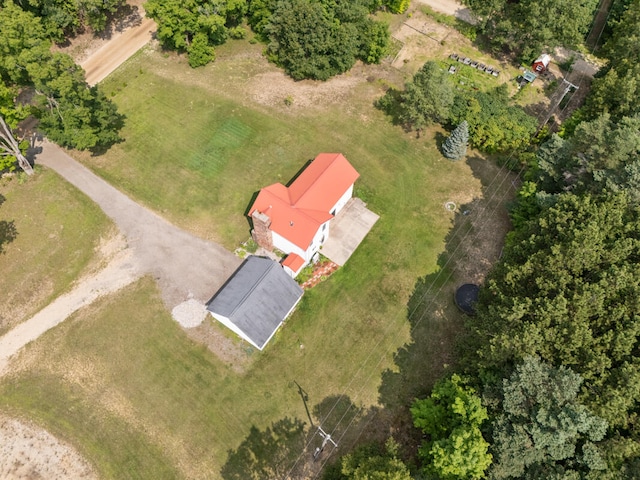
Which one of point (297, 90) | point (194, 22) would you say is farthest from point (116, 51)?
point (297, 90)

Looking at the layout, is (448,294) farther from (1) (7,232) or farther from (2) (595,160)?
(1) (7,232)

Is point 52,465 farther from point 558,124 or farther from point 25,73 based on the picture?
point 558,124

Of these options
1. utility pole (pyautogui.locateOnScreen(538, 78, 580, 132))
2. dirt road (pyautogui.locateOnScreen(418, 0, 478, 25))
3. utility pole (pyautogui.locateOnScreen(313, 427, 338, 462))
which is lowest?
utility pole (pyautogui.locateOnScreen(313, 427, 338, 462))

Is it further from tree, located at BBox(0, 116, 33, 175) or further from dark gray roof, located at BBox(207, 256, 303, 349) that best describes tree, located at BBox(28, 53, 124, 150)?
dark gray roof, located at BBox(207, 256, 303, 349)

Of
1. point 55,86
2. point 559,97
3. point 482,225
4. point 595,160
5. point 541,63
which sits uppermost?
point 541,63

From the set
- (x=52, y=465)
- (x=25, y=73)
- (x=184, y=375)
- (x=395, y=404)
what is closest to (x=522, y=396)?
(x=395, y=404)

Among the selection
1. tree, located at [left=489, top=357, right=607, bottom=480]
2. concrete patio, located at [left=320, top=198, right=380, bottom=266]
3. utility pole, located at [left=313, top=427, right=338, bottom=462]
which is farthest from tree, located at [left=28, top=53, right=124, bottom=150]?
tree, located at [left=489, top=357, right=607, bottom=480]
